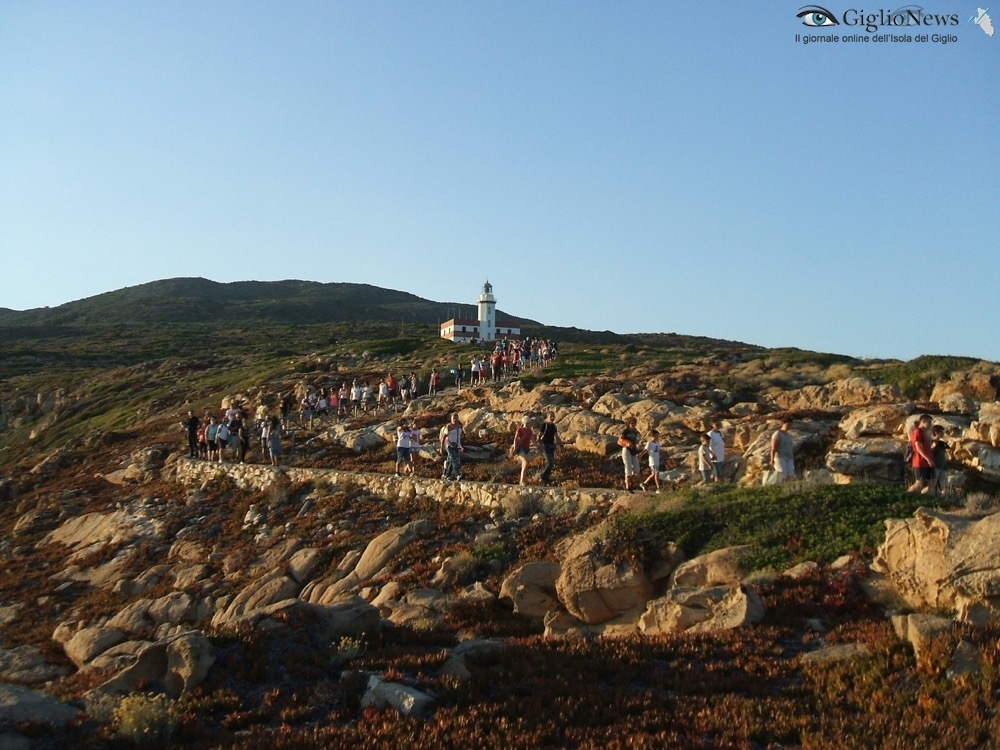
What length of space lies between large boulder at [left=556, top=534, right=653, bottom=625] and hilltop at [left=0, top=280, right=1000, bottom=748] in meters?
0.04

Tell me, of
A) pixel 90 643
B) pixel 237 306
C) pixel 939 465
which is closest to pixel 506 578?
pixel 939 465

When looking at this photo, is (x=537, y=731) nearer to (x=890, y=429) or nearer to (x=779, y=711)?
(x=779, y=711)

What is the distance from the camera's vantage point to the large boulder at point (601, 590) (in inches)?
471

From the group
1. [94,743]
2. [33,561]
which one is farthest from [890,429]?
[33,561]

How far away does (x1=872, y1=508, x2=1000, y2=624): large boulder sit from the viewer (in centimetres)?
862

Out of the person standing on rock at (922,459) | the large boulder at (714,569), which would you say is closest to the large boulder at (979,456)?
the person standing on rock at (922,459)

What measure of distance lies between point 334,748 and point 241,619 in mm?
3853

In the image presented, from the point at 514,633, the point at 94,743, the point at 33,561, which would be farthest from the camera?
the point at 33,561

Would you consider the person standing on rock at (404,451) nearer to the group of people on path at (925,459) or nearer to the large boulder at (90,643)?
the large boulder at (90,643)

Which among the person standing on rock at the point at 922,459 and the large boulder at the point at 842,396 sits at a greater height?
the large boulder at the point at 842,396

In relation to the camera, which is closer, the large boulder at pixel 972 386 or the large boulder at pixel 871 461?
the large boulder at pixel 871 461

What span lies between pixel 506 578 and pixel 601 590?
1.94m

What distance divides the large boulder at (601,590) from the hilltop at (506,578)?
0.04 m

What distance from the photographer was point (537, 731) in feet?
22.4
